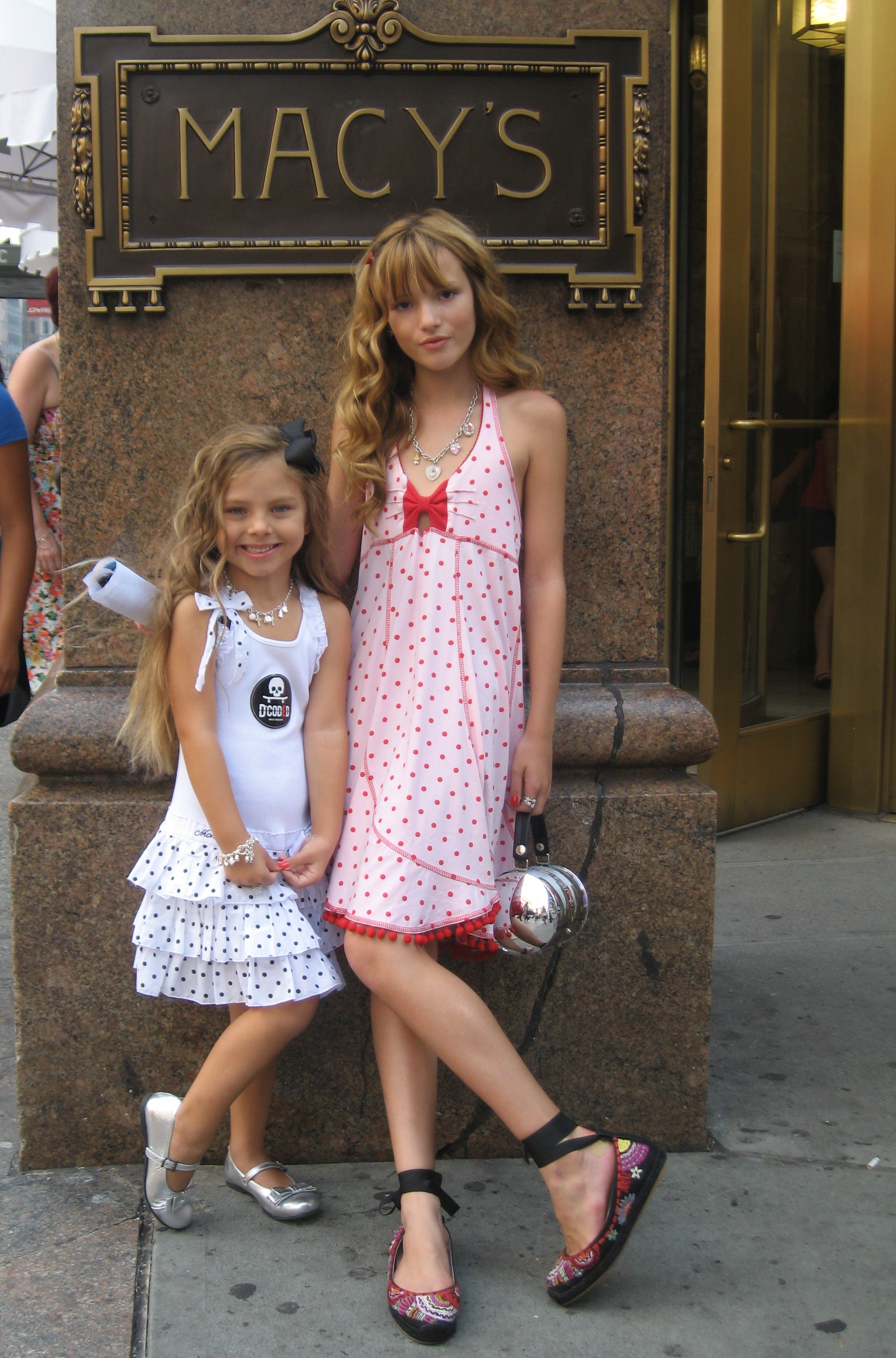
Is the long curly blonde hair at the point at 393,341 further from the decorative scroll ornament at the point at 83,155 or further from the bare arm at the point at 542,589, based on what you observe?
the decorative scroll ornament at the point at 83,155

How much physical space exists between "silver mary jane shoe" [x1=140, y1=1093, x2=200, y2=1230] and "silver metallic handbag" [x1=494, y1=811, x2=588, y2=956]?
701 millimetres

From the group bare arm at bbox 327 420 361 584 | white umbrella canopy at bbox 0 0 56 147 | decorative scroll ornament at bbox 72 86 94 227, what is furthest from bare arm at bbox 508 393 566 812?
white umbrella canopy at bbox 0 0 56 147

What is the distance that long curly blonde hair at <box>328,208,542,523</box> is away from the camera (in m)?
2.26

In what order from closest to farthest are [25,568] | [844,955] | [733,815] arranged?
[25,568]
[844,955]
[733,815]

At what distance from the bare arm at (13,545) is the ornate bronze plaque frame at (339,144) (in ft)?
1.53

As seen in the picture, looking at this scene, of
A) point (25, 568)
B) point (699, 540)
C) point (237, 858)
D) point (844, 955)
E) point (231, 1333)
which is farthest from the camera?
Answer: point (699, 540)

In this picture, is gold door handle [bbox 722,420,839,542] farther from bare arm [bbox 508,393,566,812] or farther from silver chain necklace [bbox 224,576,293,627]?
silver chain necklace [bbox 224,576,293,627]

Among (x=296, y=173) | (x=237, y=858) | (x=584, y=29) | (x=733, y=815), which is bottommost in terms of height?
(x=733, y=815)

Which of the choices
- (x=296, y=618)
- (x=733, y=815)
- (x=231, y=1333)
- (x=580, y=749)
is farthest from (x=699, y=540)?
(x=231, y=1333)

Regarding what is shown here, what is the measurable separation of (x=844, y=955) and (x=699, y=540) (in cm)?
264

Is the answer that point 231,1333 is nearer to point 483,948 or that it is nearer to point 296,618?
point 483,948

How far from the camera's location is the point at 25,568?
9.25 ft

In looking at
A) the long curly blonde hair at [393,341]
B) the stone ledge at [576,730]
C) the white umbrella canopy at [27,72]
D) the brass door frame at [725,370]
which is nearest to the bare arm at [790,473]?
the brass door frame at [725,370]

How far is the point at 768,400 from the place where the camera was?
4699 millimetres
